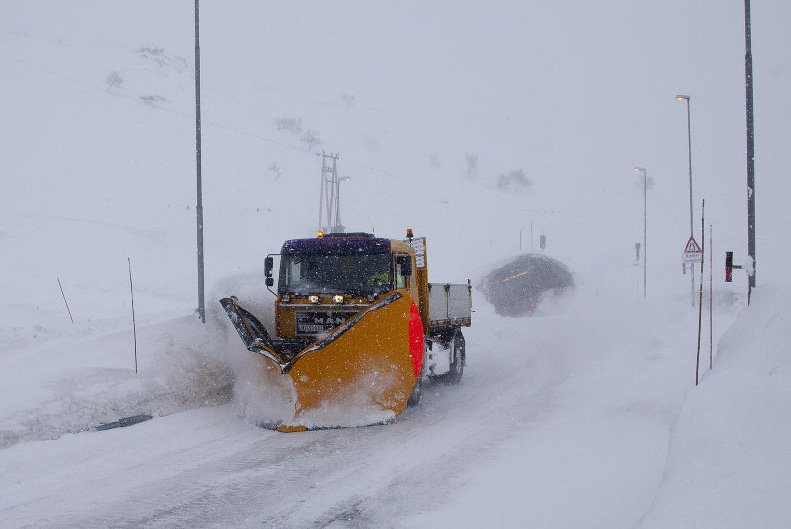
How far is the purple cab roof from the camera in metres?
11.0

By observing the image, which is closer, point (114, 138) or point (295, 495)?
point (295, 495)

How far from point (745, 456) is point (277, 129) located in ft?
273

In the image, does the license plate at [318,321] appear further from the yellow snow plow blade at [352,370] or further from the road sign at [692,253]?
the road sign at [692,253]

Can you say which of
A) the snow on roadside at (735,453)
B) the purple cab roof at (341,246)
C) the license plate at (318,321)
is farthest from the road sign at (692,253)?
the snow on roadside at (735,453)

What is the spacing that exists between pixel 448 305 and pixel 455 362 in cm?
116

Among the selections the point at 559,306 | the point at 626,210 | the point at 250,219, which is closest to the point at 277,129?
the point at 250,219

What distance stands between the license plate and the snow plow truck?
1cm

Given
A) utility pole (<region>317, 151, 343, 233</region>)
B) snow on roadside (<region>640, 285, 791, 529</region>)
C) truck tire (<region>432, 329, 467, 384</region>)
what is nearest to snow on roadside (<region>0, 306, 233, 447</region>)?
truck tire (<region>432, 329, 467, 384</region>)

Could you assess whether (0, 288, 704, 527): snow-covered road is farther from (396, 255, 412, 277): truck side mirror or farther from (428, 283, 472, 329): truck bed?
(396, 255, 412, 277): truck side mirror

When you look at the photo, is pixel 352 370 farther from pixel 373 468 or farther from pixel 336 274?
pixel 373 468

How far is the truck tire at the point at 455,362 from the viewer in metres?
14.0

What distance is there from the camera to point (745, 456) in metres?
4.76

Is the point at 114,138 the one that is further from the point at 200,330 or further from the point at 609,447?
the point at 609,447

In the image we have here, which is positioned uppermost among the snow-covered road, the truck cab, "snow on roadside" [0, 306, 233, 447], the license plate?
the truck cab
